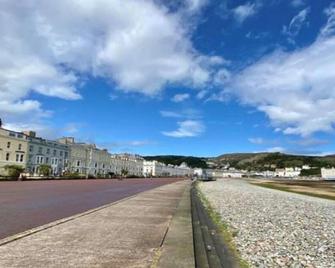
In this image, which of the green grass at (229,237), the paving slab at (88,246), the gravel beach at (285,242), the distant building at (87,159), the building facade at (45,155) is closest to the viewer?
the paving slab at (88,246)

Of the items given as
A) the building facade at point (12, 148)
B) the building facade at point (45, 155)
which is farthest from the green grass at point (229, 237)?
the building facade at point (45, 155)

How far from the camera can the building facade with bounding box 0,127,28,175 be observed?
86.7 metres

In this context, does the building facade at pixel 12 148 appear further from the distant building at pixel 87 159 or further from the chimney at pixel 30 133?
the distant building at pixel 87 159

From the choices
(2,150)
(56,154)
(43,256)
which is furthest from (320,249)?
(56,154)

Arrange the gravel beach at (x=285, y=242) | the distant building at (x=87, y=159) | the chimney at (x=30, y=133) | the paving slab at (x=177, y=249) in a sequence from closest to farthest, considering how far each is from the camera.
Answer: the paving slab at (x=177, y=249) < the gravel beach at (x=285, y=242) < the chimney at (x=30, y=133) < the distant building at (x=87, y=159)

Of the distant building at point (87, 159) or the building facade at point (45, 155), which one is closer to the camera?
the building facade at point (45, 155)

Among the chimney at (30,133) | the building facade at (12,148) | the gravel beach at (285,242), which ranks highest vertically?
the chimney at (30,133)

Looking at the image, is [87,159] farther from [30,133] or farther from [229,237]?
[229,237]

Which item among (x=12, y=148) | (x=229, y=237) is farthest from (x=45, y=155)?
(x=229, y=237)

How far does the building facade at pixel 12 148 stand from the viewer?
86688 millimetres

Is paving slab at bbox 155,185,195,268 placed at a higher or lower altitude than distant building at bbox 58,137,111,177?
lower

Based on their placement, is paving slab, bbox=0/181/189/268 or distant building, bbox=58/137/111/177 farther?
distant building, bbox=58/137/111/177

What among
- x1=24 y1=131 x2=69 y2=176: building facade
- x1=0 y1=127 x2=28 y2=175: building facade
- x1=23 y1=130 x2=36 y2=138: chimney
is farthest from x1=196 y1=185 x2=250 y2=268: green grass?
x1=23 y1=130 x2=36 y2=138: chimney

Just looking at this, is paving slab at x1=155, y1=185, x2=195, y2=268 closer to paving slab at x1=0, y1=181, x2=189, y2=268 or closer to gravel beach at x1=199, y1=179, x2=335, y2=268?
paving slab at x1=0, y1=181, x2=189, y2=268
